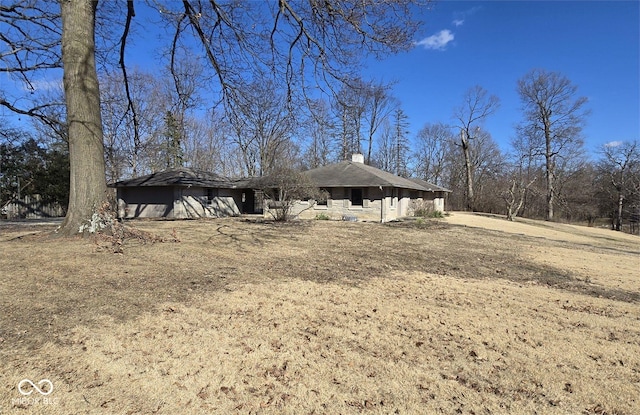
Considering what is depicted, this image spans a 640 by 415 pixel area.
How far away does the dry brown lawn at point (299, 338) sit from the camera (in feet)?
8.05

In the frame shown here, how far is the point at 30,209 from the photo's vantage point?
72.9 feet

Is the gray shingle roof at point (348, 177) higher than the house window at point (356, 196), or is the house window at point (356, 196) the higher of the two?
the gray shingle roof at point (348, 177)

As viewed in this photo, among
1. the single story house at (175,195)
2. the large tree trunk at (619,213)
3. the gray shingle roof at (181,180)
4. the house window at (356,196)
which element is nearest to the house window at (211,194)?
the single story house at (175,195)

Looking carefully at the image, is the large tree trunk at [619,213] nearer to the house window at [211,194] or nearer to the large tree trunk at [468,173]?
the large tree trunk at [468,173]

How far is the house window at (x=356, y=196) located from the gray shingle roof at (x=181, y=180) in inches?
312

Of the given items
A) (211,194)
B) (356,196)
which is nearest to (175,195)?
(211,194)

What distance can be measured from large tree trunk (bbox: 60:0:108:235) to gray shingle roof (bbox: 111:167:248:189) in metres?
12.9

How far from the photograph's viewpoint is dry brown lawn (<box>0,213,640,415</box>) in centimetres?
245

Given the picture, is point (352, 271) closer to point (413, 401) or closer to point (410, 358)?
point (410, 358)

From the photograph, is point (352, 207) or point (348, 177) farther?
point (348, 177)

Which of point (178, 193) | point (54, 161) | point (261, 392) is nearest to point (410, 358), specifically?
point (261, 392)

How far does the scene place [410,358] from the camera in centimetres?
311

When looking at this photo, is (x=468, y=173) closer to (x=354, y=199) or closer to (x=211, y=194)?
(x=354, y=199)

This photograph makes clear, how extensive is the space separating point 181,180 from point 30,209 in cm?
1109
